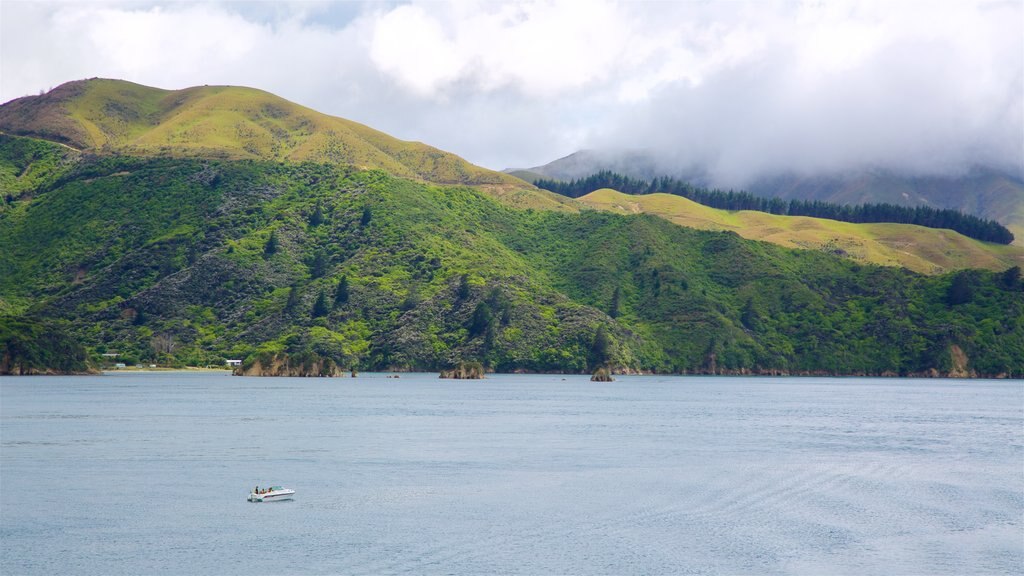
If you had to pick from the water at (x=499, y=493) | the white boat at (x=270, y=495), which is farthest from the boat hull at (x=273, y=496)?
the water at (x=499, y=493)

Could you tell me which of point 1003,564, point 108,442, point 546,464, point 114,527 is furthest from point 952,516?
point 108,442

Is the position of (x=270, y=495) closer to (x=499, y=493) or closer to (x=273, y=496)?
(x=273, y=496)

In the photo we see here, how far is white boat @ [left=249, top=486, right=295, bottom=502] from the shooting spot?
60.9 meters

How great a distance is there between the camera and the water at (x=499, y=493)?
1943 inches

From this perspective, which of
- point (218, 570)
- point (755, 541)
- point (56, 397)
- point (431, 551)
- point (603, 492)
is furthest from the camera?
point (56, 397)

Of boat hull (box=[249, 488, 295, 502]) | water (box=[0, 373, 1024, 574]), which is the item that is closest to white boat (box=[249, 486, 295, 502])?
boat hull (box=[249, 488, 295, 502])

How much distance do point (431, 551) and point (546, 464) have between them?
2949cm

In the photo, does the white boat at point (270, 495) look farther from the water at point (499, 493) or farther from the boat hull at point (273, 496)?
the water at point (499, 493)

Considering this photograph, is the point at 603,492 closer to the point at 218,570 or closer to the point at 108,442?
the point at 218,570

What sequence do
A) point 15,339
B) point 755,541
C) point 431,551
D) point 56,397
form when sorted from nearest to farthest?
point 431,551 → point 755,541 → point 56,397 → point 15,339

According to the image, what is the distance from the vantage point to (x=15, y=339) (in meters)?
189

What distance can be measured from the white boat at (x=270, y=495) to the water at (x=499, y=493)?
0.98 metres

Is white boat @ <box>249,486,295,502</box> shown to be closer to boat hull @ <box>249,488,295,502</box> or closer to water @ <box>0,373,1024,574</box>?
boat hull @ <box>249,488,295,502</box>

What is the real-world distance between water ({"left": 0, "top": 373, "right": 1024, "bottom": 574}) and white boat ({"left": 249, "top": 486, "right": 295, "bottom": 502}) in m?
0.98
